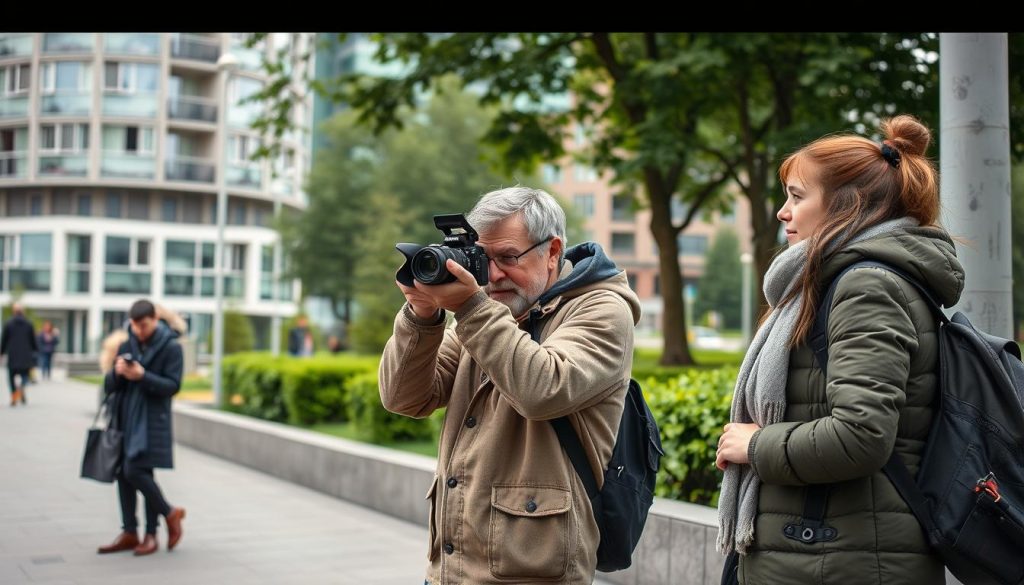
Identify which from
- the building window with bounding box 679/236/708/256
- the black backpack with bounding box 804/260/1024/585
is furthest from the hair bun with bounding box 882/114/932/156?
the building window with bounding box 679/236/708/256

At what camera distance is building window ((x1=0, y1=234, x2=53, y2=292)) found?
50844mm

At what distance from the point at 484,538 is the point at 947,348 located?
1161mm

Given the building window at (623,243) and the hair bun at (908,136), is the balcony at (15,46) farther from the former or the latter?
the hair bun at (908,136)

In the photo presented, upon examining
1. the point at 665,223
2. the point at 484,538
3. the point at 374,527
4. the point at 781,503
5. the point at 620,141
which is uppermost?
the point at 620,141

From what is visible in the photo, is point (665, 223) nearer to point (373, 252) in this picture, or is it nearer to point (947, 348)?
point (947, 348)

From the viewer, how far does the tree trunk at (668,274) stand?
16234mm

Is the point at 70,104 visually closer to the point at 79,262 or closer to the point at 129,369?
the point at 79,262

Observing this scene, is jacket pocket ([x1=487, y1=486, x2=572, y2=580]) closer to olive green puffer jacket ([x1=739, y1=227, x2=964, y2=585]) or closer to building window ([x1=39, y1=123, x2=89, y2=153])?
olive green puffer jacket ([x1=739, y1=227, x2=964, y2=585])

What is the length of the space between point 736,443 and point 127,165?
5342 centimetres

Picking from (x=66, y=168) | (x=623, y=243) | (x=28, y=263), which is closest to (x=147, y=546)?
(x=66, y=168)

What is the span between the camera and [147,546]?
747 cm
